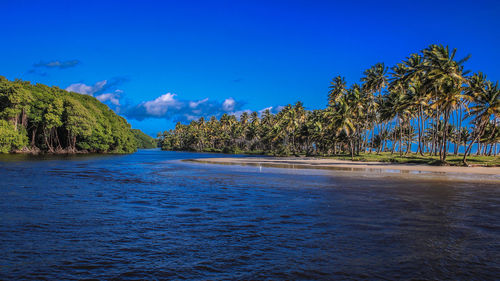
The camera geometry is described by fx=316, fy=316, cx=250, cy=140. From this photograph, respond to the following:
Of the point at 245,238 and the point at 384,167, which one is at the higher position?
the point at 384,167

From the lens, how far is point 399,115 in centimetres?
7762

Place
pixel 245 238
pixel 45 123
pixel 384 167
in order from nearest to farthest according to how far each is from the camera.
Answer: pixel 245 238
pixel 384 167
pixel 45 123

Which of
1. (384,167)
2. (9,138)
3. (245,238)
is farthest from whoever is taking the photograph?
(9,138)

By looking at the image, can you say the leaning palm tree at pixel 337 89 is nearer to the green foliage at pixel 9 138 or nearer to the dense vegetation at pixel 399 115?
the dense vegetation at pixel 399 115

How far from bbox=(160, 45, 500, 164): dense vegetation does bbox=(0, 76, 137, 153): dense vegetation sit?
57.1 meters

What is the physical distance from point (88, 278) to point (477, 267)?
8.29 m

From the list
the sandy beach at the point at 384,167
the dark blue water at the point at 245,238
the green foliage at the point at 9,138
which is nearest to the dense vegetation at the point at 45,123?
the green foliage at the point at 9,138

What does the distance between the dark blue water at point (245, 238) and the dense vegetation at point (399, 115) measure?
120ft

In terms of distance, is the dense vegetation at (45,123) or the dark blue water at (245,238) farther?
the dense vegetation at (45,123)

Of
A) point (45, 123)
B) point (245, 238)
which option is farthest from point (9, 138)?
point (245, 238)

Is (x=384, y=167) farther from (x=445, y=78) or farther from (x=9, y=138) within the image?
(x=9, y=138)

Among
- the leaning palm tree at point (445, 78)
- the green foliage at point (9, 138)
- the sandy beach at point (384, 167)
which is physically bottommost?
the sandy beach at point (384, 167)

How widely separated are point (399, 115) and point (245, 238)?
78.3 m

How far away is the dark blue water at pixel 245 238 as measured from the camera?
6.71 m
